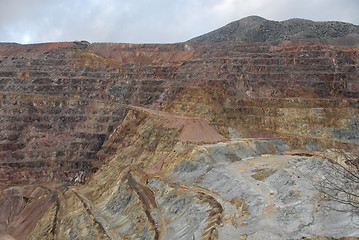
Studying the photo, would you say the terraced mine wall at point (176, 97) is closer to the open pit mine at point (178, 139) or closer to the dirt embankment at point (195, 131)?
the open pit mine at point (178, 139)

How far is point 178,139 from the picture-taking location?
42969 mm

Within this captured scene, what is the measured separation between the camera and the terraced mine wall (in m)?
50.3

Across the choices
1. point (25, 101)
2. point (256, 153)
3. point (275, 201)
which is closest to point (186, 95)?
point (256, 153)

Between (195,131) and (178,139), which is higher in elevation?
(195,131)

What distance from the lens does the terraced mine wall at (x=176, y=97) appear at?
165ft

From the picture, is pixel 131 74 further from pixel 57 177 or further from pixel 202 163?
pixel 202 163

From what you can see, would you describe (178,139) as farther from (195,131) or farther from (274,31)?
(274,31)

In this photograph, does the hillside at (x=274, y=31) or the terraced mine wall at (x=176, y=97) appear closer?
the terraced mine wall at (x=176, y=97)

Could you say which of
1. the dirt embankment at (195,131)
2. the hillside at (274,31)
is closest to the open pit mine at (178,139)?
the dirt embankment at (195,131)

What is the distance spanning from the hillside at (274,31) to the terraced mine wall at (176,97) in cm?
2025

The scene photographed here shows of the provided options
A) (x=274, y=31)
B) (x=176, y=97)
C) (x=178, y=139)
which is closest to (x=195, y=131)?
(x=178, y=139)

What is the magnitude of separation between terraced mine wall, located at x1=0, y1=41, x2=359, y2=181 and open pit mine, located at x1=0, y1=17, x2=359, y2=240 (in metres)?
0.23

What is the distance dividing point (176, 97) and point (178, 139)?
1739cm

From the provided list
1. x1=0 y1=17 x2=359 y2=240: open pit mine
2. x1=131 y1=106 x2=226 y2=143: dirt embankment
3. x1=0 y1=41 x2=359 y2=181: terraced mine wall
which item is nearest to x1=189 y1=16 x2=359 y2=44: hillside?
x1=0 y1=17 x2=359 y2=240: open pit mine
